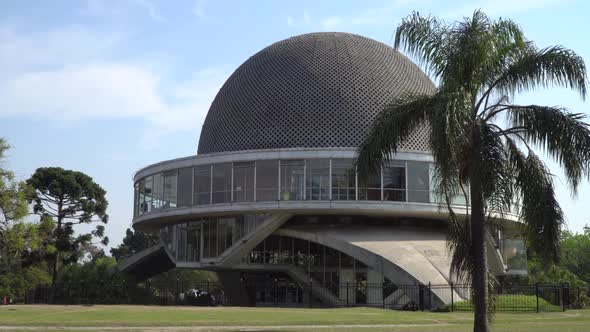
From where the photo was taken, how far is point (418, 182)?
30781 millimetres

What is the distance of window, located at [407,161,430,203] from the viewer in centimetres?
3064

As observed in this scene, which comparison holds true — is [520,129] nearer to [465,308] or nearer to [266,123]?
[465,308]

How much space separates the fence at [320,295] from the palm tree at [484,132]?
1052 centimetres

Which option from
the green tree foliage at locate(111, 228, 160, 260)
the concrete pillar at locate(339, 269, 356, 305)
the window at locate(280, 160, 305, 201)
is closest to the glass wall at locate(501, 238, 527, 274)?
the concrete pillar at locate(339, 269, 356, 305)

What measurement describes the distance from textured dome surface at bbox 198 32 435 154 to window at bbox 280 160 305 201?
219 centimetres

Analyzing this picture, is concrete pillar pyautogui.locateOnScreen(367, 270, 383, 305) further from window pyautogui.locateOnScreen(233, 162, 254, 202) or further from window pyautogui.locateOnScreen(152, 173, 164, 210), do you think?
window pyautogui.locateOnScreen(152, 173, 164, 210)

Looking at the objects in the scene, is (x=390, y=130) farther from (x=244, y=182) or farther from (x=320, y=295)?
(x=320, y=295)

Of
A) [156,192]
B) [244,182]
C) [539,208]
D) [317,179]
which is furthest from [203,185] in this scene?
[539,208]

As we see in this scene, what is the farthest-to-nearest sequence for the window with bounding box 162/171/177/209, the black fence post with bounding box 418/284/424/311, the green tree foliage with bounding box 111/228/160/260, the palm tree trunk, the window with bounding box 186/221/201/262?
the green tree foliage with bounding box 111/228/160/260 → the window with bounding box 186/221/201/262 → the window with bounding box 162/171/177/209 → the black fence post with bounding box 418/284/424/311 → the palm tree trunk

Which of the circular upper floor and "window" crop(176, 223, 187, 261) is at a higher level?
the circular upper floor

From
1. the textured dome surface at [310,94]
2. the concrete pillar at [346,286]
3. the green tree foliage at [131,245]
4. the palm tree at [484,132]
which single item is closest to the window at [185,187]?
the textured dome surface at [310,94]

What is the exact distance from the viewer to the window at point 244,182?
3102cm

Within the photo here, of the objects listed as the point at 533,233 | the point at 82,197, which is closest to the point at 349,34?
the point at 82,197

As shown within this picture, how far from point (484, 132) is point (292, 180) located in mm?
17934
